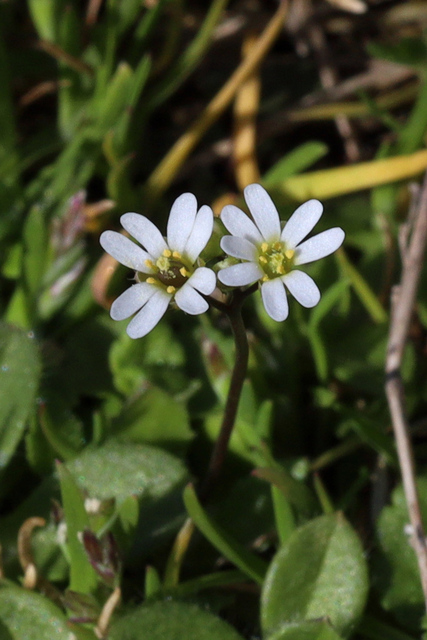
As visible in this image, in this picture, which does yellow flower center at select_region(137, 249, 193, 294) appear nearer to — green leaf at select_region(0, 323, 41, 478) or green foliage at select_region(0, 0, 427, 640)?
green foliage at select_region(0, 0, 427, 640)

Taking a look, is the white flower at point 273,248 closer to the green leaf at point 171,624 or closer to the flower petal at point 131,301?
the flower petal at point 131,301

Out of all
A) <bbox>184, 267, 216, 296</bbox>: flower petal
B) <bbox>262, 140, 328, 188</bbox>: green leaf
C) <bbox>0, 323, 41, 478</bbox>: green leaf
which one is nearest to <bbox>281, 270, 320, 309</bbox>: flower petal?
<bbox>184, 267, 216, 296</bbox>: flower petal

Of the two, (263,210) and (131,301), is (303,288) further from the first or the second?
(131,301)

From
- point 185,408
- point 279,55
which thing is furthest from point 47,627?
point 279,55

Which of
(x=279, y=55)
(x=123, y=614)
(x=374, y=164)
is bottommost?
(x=123, y=614)

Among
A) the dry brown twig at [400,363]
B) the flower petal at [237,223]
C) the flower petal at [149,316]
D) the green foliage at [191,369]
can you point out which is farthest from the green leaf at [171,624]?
the flower petal at [237,223]

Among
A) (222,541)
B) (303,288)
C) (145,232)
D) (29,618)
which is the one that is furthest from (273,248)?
(29,618)

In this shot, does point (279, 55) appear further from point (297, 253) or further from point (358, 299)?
point (297, 253)
